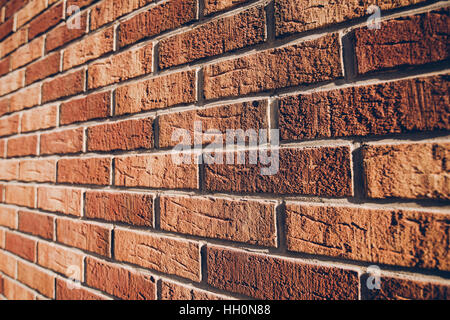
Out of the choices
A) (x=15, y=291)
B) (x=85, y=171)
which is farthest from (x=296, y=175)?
(x=15, y=291)

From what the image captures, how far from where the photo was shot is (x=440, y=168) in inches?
15.8

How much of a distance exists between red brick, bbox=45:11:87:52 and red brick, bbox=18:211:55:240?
646mm

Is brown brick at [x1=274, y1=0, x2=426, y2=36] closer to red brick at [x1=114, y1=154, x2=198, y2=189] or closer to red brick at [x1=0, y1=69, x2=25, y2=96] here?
red brick at [x1=114, y1=154, x2=198, y2=189]

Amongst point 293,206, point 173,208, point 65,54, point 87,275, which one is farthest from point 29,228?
point 293,206

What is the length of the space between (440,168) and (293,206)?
232 mm

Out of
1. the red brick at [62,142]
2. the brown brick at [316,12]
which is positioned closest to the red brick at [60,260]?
the red brick at [62,142]

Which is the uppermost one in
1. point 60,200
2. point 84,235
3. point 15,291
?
point 60,200

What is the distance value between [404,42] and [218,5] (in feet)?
1.29

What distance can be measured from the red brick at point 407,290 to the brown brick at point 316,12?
44 cm

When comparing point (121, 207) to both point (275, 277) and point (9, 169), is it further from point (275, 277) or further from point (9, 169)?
point (9, 169)

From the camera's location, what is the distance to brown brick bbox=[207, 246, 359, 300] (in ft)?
1.54

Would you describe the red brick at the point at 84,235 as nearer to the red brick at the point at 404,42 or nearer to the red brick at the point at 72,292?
the red brick at the point at 72,292

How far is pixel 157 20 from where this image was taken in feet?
2.37
